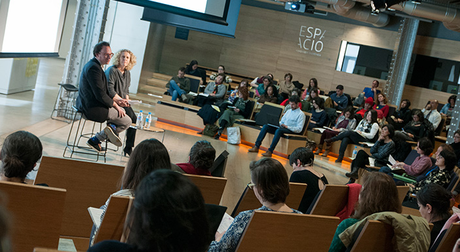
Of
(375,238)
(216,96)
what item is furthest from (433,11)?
(375,238)

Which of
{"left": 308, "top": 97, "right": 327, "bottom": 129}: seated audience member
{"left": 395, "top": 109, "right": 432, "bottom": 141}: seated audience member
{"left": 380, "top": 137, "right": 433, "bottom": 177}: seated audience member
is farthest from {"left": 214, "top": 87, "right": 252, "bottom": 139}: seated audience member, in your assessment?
{"left": 380, "top": 137, "right": 433, "bottom": 177}: seated audience member

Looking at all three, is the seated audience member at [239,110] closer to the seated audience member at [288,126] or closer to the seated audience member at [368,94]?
the seated audience member at [288,126]

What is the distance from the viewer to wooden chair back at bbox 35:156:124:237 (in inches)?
102

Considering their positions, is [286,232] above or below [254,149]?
above

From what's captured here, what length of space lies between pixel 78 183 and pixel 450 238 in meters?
2.35

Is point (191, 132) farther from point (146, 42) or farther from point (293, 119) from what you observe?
point (146, 42)

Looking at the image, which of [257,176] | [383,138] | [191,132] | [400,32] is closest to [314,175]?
[257,176]

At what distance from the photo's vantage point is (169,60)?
55.1 ft

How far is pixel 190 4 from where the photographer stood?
247 inches

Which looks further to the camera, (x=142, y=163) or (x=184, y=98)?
(x=184, y=98)

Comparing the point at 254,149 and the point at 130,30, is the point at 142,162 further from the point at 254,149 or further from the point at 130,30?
the point at 130,30

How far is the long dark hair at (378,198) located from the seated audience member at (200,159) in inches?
46.5

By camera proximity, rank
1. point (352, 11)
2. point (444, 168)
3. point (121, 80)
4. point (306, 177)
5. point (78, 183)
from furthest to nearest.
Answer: point (352, 11) → point (121, 80) → point (444, 168) → point (306, 177) → point (78, 183)

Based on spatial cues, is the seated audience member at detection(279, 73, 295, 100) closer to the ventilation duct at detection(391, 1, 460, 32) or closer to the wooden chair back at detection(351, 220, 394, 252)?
the ventilation duct at detection(391, 1, 460, 32)
